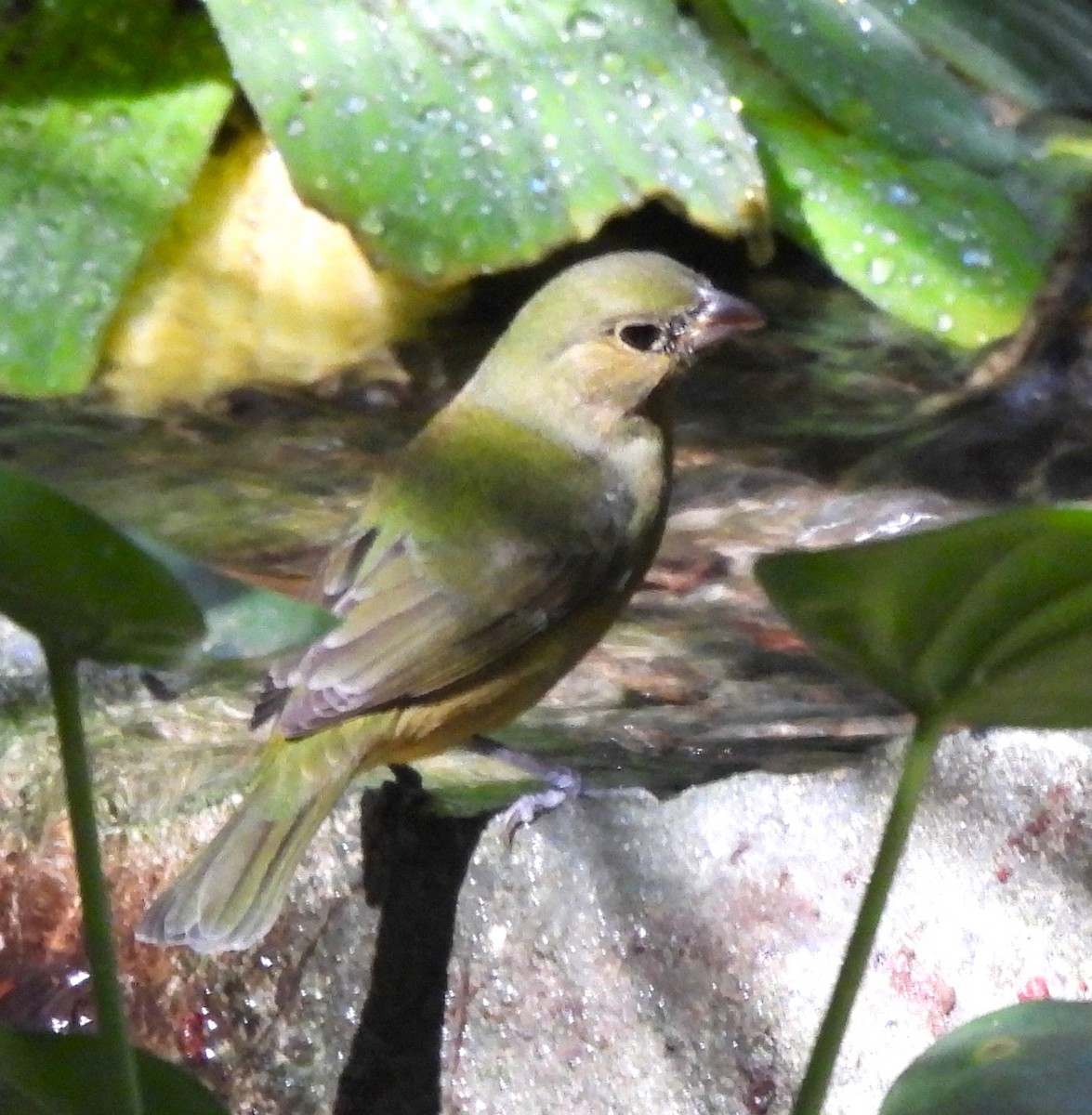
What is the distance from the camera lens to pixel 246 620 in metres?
1.20

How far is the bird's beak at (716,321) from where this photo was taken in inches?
113

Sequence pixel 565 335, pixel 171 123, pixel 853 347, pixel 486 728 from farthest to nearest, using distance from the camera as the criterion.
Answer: pixel 853 347, pixel 171 123, pixel 565 335, pixel 486 728

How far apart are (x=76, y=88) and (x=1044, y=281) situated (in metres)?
2.42

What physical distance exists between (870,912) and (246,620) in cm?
53

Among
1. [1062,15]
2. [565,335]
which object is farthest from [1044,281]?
[565,335]

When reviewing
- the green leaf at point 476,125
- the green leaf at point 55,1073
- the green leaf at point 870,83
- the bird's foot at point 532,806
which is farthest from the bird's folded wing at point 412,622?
the green leaf at point 870,83

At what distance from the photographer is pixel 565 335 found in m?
2.96

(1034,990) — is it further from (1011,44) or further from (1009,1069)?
(1011,44)

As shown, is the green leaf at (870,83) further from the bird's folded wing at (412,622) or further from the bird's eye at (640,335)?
the bird's folded wing at (412,622)

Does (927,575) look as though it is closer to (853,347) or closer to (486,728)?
(486,728)

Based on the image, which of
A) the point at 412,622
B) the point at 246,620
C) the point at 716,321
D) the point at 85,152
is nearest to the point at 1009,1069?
the point at 246,620

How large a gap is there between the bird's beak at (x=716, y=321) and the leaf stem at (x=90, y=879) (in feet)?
5.90

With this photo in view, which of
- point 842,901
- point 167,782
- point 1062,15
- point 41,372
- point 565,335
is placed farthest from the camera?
point 1062,15

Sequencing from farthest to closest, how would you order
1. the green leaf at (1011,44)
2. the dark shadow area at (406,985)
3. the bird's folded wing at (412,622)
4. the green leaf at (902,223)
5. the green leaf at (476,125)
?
the green leaf at (1011,44)
the green leaf at (902,223)
the green leaf at (476,125)
the bird's folded wing at (412,622)
the dark shadow area at (406,985)
